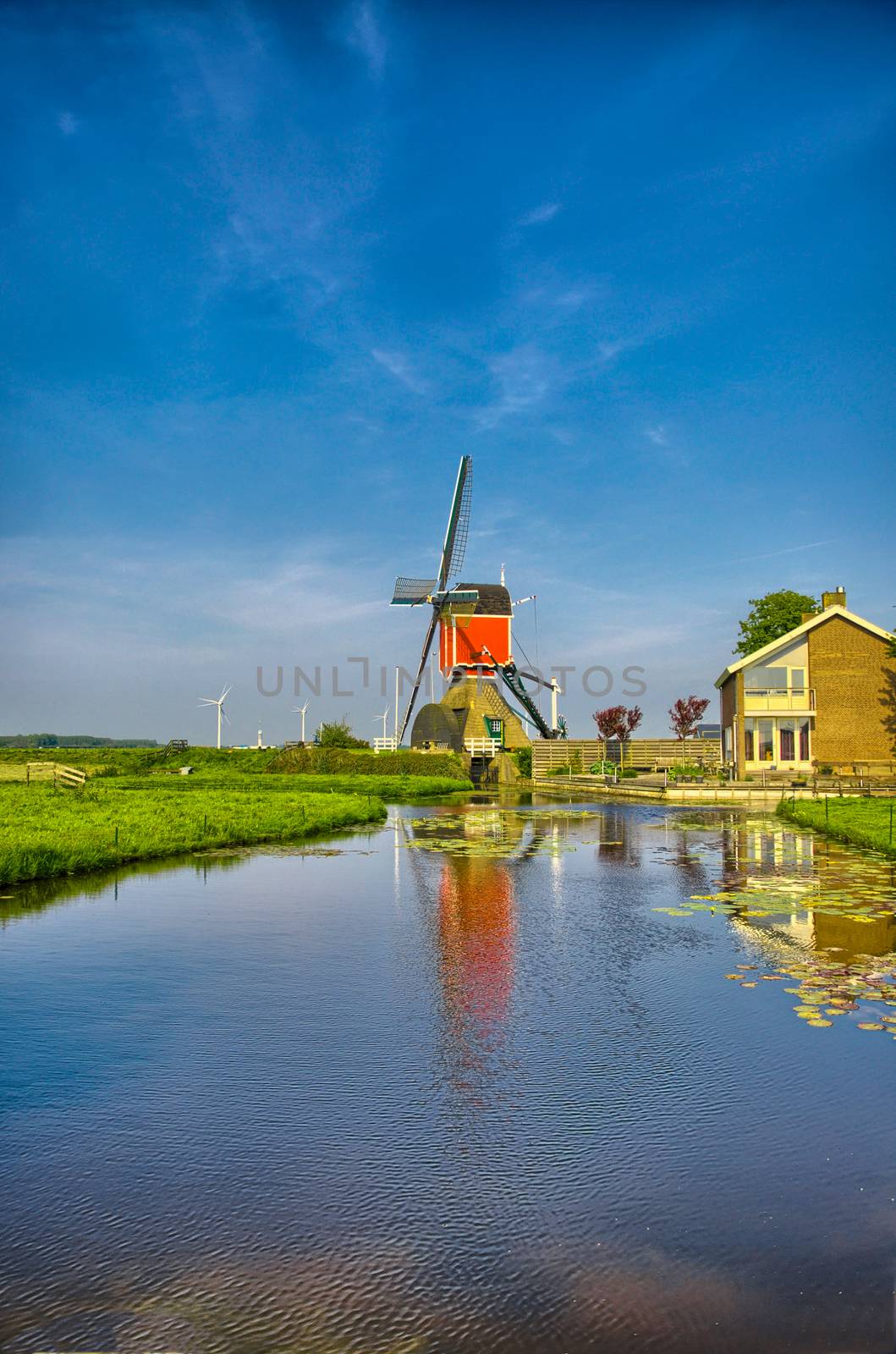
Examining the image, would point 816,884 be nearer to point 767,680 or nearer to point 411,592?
point 767,680

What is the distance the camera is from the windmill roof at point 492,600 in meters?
72.1

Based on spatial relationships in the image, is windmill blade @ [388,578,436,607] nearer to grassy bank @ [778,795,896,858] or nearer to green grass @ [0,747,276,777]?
green grass @ [0,747,276,777]

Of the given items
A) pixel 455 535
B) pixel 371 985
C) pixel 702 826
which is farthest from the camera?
pixel 455 535

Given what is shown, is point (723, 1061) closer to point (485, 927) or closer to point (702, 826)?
point (485, 927)

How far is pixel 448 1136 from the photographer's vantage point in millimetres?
5898

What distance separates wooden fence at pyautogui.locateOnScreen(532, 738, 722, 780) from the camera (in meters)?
60.9

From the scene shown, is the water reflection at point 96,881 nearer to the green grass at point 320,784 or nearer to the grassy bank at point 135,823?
the grassy bank at point 135,823

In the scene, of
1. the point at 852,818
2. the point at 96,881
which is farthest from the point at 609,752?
the point at 96,881

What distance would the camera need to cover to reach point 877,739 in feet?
143

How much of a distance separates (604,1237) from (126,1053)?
4076 millimetres

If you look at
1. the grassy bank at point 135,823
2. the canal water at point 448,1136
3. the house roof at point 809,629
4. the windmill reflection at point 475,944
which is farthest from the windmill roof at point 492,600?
the canal water at point 448,1136

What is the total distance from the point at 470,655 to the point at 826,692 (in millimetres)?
30572

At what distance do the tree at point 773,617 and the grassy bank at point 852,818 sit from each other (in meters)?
23.2

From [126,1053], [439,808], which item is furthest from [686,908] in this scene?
[439,808]
